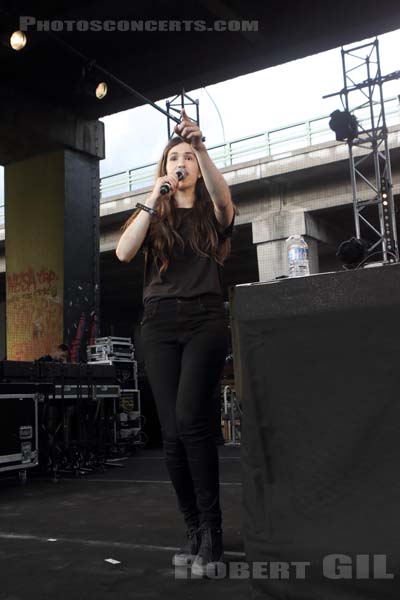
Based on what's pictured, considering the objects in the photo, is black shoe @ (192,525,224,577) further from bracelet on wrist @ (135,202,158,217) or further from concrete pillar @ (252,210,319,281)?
concrete pillar @ (252,210,319,281)

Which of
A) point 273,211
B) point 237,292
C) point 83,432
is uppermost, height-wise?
point 273,211

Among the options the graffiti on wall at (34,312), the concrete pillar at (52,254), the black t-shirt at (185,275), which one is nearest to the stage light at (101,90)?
the concrete pillar at (52,254)

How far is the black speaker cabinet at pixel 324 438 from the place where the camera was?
4.58 feet

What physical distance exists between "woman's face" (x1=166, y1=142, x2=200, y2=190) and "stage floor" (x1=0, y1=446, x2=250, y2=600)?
1.40 meters

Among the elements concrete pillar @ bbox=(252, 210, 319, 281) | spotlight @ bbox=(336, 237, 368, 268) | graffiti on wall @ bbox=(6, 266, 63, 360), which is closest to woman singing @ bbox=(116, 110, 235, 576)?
spotlight @ bbox=(336, 237, 368, 268)

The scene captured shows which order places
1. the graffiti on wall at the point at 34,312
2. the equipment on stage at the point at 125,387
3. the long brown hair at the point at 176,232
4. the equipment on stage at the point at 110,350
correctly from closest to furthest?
→ the long brown hair at the point at 176,232
the equipment on stage at the point at 125,387
the equipment on stage at the point at 110,350
the graffiti on wall at the point at 34,312

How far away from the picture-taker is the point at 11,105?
9461 millimetres

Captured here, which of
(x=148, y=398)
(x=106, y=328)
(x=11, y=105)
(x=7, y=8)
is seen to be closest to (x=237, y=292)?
(x=7, y=8)

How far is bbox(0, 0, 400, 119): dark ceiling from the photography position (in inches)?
320

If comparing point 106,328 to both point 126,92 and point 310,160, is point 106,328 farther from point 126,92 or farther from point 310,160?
point 126,92

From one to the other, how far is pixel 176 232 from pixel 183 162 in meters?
0.27

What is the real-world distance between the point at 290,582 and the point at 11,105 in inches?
370

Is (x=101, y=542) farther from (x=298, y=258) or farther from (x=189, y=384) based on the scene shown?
(x=298, y=258)

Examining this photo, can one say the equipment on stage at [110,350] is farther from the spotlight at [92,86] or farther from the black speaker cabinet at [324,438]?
the black speaker cabinet at [324,438]
